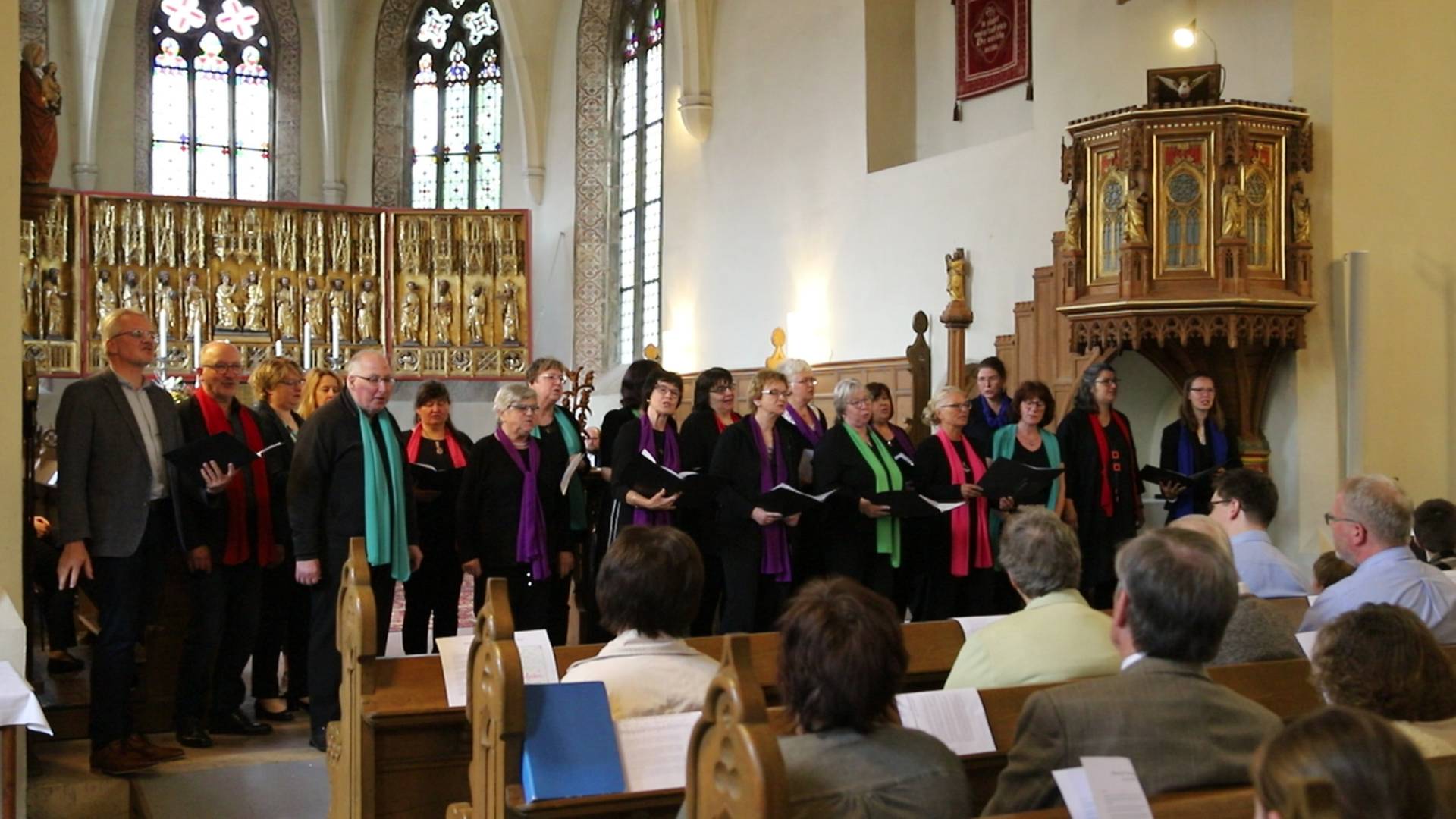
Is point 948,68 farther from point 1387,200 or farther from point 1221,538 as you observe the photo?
point 1221,538

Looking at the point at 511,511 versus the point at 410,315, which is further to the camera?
the point at 410,315

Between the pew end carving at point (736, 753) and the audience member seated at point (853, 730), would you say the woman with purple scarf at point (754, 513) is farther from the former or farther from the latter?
the pew end carving at point (736, 753)

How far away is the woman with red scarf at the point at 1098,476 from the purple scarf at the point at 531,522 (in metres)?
2.59

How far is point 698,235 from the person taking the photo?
15297 millimetres

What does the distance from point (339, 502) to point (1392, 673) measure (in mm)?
3967

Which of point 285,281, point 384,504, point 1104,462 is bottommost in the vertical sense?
point 384,504

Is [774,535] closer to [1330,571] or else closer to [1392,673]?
[1330,571]

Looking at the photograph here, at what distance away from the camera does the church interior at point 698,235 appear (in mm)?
5012

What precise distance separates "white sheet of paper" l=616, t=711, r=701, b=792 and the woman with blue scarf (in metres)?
5.23

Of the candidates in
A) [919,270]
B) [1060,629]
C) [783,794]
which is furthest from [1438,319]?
[783,794]

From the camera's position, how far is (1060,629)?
11.4ft

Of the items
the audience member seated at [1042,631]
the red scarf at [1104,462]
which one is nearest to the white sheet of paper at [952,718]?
the audience member seated at [1042,631]

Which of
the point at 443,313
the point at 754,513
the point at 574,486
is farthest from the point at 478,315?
the point at 754,513

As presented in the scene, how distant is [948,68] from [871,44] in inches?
27.4
